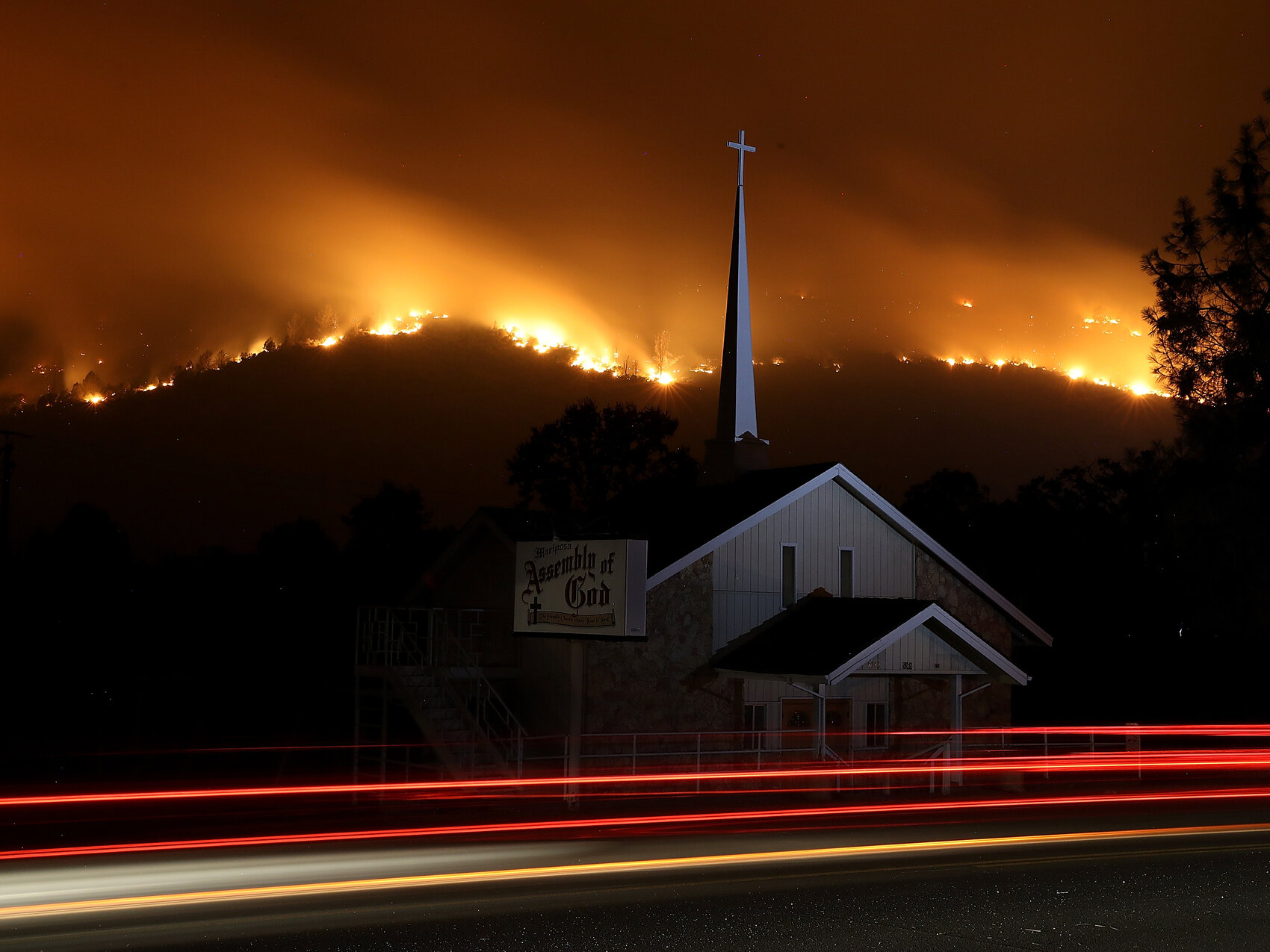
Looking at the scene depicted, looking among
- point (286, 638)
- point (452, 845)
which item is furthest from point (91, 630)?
point (452, 845)

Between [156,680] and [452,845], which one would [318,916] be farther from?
[156,680]

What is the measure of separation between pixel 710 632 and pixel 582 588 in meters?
3.98

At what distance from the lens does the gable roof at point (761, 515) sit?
26234 millimetres

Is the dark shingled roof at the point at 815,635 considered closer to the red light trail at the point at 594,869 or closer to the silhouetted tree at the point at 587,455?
the red light trail at the point at 594,869

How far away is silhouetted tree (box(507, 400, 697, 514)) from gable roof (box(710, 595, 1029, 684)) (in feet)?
129

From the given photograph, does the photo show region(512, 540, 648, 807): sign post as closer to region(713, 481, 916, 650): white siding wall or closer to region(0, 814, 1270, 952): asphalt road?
region(713, 481, 916, 650): white siding wall

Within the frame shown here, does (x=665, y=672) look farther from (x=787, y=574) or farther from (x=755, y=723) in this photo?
(x=787, y=574)

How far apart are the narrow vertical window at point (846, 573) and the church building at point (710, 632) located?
0.04 meters

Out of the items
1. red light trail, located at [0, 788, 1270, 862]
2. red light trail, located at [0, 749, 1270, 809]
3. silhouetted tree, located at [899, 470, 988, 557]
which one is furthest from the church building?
silhouetted tree, located at [899, 470, 988, 557]

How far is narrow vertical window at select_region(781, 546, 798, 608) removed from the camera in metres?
28.0

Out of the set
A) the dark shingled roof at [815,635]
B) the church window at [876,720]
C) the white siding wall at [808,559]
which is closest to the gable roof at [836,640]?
the dark shingled roof at [815,635]

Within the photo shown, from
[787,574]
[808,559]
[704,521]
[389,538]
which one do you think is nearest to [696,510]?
[704,521]

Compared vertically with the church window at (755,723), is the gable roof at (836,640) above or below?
above

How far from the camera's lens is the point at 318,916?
10.1 metres
